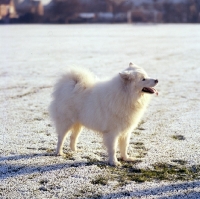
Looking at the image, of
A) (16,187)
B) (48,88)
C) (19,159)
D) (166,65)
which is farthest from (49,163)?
(166,65)

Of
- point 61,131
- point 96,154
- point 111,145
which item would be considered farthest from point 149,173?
point 61,131

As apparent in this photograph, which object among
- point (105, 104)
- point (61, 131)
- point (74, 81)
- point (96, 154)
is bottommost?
point (96, 154)

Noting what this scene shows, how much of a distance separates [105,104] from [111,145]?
0.51 metres

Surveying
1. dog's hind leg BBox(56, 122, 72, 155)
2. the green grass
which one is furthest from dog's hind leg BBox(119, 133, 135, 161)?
dog's hind leg BBox(56, 122, 72, 155)

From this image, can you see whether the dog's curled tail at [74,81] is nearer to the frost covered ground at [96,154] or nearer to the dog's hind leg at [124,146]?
the frost covered ground at [96,154]

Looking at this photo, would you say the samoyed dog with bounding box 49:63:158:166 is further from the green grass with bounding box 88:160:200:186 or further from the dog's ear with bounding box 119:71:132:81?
the green grass with bounding box 88:160:200:186

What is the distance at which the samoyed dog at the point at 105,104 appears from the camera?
14.7ft

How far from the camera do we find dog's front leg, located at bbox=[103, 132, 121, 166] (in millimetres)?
4676

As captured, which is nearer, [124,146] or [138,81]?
[138,81]

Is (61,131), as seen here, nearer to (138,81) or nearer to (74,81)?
(74,81)

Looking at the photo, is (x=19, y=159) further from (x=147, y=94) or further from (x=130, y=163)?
(x=147, y=94)

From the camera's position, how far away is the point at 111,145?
4695mm

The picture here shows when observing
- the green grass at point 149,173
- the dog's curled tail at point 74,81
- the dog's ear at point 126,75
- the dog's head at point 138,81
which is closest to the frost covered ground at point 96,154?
the green grass at point 149,173

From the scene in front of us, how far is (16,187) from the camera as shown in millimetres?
3986
